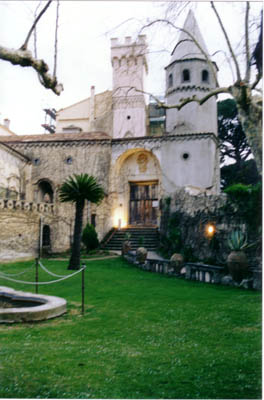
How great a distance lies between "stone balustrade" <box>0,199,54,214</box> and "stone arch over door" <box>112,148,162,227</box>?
3.61m

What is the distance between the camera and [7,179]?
54.4 feet

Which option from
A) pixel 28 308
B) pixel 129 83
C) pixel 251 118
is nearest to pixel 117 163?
pixel 129 83

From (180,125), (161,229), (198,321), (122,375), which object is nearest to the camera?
(122,375)

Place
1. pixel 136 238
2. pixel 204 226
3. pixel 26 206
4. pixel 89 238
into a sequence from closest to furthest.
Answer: pixel 204 226
pixel 89 238
pixel 26 206
pixel 136 238

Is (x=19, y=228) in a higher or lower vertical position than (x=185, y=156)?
lower

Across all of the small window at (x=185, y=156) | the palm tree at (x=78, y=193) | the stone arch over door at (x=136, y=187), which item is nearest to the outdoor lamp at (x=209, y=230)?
the palm tree at (x=78, y=193)

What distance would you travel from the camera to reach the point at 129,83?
5.38 m

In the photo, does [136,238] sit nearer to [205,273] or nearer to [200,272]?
[200,272]

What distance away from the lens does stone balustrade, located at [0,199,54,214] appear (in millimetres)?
14441

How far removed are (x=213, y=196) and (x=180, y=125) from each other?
23.6 ft

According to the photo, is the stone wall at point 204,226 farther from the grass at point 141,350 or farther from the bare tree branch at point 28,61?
the bare tree branch at point 28,61

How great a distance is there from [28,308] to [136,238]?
11159 millimetres

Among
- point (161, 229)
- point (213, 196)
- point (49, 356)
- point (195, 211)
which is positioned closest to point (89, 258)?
point (161, 229)

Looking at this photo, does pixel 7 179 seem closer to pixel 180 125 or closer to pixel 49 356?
pixel 180 125
